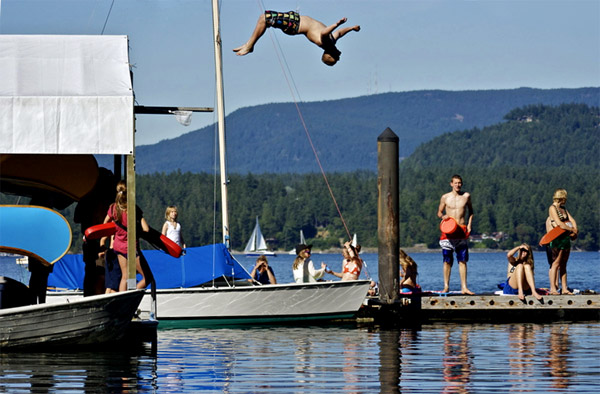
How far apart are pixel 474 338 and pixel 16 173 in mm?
7680

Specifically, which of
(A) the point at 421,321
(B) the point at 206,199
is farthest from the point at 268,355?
(B) the point at 206,199

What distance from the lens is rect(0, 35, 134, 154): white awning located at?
53.8ft

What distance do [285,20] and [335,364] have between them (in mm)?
5083

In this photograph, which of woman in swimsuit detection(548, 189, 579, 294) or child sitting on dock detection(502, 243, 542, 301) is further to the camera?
child sitting on dock detection(502, 243, 542, 301)

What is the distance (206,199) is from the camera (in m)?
196

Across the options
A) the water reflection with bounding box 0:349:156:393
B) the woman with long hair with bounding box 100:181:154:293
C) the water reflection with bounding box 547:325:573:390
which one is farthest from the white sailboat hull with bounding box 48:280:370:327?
the water reflection with bounding box 0:349:156:393

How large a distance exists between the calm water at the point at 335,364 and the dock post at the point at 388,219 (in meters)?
1.30

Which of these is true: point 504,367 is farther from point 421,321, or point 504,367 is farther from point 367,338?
point 421,321

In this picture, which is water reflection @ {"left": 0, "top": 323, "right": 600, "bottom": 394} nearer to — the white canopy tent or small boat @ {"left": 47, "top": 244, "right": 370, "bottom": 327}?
the white canopy tent

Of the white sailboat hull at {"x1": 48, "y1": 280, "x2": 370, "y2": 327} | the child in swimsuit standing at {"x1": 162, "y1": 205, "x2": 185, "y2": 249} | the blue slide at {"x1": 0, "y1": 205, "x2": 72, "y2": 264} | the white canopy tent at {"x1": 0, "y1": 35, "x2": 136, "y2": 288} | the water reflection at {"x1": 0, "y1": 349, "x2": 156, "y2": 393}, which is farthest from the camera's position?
the white sailboat hull at {"x1": 48, "y1": 280, "x2": 370, "y2": 327}

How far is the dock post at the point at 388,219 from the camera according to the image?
23.0 meters

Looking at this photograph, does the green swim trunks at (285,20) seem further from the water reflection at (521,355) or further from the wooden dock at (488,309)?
the wooden dock at (488,309)

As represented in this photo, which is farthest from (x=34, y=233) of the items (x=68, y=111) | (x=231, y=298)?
(x=231, y=298)

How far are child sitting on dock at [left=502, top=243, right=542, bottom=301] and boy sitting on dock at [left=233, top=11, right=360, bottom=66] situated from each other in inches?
260
